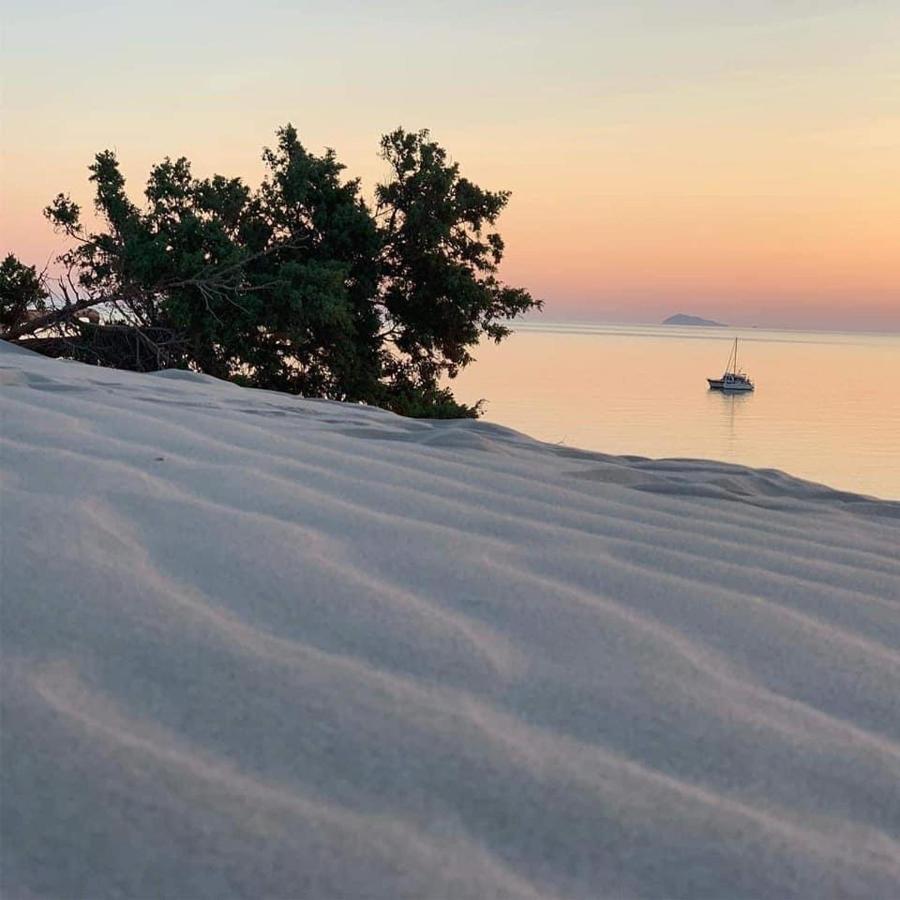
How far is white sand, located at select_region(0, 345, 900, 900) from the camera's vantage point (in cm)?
63

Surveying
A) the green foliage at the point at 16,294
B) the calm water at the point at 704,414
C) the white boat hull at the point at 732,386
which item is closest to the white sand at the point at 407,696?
the green foliage at the point at 16,294

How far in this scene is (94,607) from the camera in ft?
2.93

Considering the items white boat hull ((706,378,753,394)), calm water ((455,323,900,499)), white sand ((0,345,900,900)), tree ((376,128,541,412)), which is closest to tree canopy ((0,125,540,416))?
tree ((376,128,541,412))

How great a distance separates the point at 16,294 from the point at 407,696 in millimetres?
7681

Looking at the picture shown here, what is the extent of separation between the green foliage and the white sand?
679 cm

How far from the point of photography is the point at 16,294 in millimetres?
7805

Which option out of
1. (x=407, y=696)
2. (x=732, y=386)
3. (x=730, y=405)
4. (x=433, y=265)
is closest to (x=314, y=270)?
(x=433, y=265)

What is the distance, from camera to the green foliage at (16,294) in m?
7.79

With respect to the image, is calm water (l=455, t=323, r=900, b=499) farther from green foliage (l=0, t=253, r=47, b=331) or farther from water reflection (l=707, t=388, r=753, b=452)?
green foliage (l=0, t=253, r=47, b=331)

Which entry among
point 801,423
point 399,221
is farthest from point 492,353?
point 399,221

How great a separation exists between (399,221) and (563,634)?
9.77 meters

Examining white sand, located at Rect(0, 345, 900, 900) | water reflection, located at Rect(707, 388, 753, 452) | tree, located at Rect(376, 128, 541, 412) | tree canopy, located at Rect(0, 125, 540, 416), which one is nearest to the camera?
white sand, located at Rect(0, 345, 900, 900)

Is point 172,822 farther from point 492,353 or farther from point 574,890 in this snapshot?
point 492,353

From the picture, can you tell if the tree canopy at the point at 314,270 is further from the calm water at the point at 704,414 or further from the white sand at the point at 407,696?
the white sand at the point at 407,696
